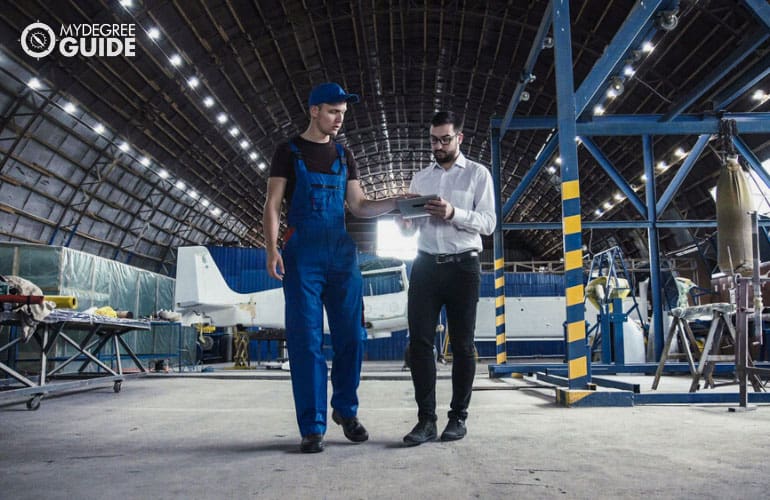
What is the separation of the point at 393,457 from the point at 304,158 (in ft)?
4.89

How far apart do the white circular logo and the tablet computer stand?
47.9 feet

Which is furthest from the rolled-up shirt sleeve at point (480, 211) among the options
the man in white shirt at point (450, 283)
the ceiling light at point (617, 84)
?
the ceiling light at point (617, 84)

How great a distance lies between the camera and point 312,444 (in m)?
2.41

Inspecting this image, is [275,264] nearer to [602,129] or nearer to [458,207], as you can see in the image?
[458,207]

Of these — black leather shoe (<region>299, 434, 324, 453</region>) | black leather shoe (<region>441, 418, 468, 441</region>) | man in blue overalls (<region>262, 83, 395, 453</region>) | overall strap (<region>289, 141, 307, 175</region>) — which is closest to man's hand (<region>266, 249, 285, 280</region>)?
man in blue overalls (<region>262, 83, 395, 453</region>)

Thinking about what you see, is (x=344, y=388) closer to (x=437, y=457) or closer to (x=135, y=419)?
(x=437, y=457)

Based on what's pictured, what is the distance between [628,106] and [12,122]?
19.1m

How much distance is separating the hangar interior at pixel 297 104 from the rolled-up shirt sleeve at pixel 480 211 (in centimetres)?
502

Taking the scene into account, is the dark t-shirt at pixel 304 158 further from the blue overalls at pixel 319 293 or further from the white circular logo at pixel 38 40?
the white circular logo at pixel 38 40

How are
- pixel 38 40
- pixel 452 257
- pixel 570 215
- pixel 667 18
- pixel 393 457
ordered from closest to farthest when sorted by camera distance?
1. pixel 393 457
2. pixel 452 257
3. pixel 570 215
4. pixel 667 18
5. pixel 38 40

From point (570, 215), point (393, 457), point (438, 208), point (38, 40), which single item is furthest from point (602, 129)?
point (38, 40)

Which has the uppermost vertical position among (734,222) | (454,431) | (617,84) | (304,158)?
(617,84)

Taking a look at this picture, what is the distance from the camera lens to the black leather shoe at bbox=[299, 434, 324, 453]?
94.3 inches

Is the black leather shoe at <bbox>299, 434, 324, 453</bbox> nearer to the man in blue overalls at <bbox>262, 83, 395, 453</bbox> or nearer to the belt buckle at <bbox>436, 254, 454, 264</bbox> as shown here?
the man in blue overalls at <bbox>262, 83, 395, 453</bbox>
